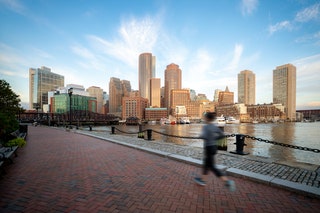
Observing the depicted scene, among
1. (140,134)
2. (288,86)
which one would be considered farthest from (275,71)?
(140,134)

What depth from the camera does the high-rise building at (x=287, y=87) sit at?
180012mm

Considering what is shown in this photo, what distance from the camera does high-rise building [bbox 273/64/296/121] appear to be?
591 ft

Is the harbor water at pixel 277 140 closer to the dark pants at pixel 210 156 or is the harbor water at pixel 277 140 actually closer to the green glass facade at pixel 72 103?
the dark pants at pixel 210 156

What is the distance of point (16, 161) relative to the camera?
22.2 feet

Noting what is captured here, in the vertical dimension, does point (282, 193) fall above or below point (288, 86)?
below

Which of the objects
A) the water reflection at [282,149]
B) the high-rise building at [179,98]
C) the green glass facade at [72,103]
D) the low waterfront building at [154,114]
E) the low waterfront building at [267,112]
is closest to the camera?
the water reflection at [282,149]

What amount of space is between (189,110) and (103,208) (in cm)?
18514

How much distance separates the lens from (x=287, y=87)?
18312 centimetres

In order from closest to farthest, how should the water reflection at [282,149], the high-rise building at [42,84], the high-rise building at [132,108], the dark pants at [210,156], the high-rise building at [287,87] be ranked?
the dark pants at [210,156] < the water reflection at [282,149] < the high-rise building at [132,108] < the high-rise building at [42,84] < the high-rise building at [287,87]

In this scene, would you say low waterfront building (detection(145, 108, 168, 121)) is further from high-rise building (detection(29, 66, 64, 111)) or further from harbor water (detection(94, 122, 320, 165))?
harbor water (detection(94, 122, 320, 165))

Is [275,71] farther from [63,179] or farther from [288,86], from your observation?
[63,179]

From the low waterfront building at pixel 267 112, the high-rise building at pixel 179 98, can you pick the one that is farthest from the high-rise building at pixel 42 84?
the low waterfront building at pixel 267 112

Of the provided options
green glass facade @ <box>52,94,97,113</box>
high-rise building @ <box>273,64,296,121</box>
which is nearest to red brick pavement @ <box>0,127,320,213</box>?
green glass facade @ <box>52,94,97,113</box>

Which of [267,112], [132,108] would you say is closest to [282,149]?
[132,108]
